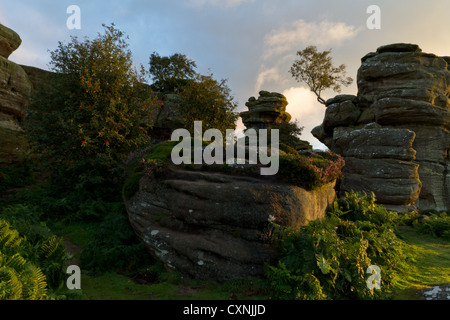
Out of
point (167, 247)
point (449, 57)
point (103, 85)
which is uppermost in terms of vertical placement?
point (449, 57)

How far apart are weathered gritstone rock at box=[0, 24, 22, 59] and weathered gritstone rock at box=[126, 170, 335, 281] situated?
27.7 meters

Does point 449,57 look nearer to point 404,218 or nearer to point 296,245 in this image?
point 404,218

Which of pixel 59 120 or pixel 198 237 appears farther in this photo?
pixel 59 120

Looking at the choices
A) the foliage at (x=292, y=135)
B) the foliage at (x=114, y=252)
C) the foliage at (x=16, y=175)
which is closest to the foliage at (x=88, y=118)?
the foliage at (x=16, y=175)

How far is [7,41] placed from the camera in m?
23.8

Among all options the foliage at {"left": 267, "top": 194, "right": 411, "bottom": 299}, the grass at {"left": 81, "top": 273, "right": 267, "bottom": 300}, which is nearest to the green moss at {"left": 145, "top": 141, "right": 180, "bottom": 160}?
the grass at {"left": 81, "top": 273, "right": 267, "bottom": 300}

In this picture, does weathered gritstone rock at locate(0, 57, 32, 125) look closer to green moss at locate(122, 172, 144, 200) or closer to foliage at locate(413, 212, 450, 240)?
green moss at locate(122, 172, 144, 200)

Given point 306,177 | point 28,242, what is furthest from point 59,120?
point 306,177

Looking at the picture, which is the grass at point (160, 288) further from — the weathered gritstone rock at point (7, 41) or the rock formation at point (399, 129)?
the weathered gritstone rock at point (7, 41)

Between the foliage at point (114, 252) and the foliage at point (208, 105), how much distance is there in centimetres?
1244

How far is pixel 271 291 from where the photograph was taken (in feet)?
20.1

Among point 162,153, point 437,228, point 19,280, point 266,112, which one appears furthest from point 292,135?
point 19,280

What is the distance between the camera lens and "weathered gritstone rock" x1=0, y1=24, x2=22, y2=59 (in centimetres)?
2336
